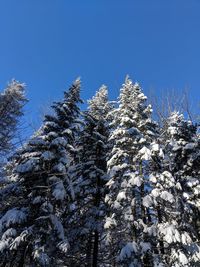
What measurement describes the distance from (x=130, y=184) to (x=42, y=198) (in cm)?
444

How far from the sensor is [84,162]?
52.2 ft

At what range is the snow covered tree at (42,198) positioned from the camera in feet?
36.3

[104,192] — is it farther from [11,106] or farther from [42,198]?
[11,106]

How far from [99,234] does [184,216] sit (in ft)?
15.7

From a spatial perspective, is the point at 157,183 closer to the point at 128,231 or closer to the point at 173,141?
the point at 128,231

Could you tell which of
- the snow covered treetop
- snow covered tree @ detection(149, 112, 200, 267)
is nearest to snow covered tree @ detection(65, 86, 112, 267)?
the snow covered treetop

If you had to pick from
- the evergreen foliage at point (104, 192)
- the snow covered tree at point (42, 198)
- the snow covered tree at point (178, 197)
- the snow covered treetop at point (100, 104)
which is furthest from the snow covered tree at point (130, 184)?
the snow covered tree at point (42, 198)

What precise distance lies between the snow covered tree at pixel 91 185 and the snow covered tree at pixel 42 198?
48.8 inches

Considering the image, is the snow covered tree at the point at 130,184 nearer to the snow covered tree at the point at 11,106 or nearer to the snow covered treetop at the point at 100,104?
the snow covered treetop at the point at 100,104

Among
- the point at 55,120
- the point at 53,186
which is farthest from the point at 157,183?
the point at 55,120

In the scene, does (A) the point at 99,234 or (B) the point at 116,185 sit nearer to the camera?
(B) the point at 116,185

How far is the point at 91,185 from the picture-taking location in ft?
50.0

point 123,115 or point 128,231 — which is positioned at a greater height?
point 123,115

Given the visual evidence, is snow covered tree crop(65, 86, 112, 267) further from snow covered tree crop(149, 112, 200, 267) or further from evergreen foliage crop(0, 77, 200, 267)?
snow covered tree crop(149, 112, 200, 267)
